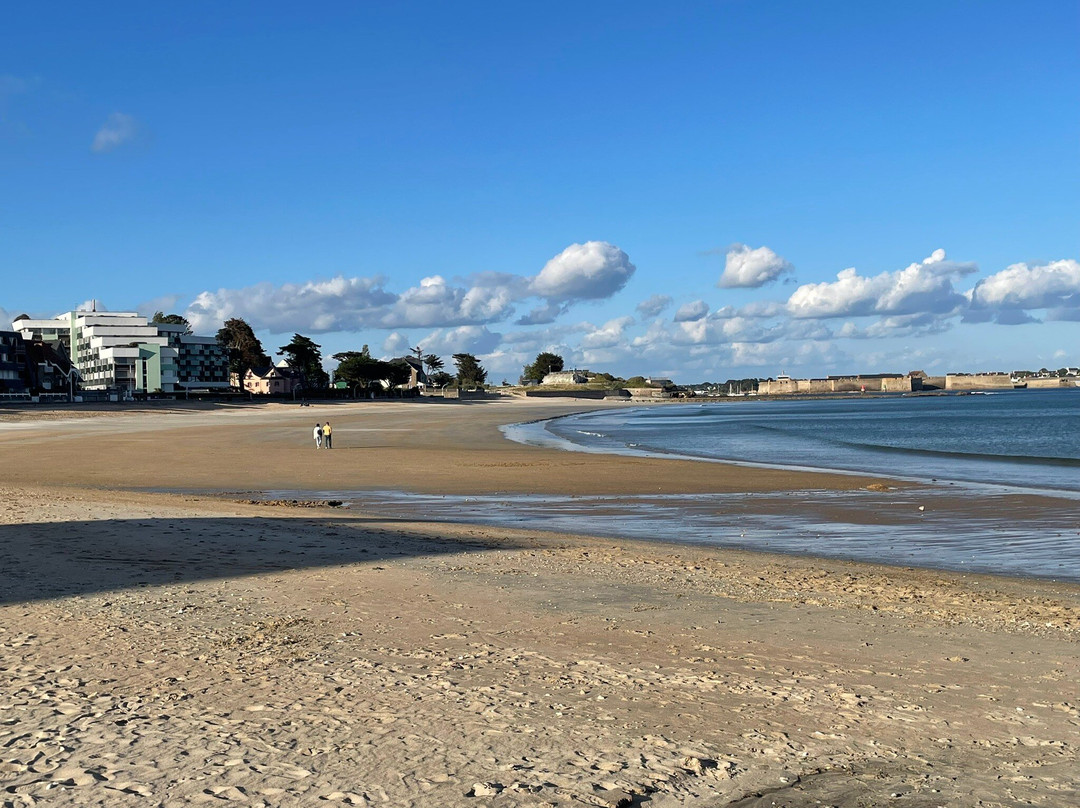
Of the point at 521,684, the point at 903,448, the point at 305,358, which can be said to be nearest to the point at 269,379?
the point at 305,358

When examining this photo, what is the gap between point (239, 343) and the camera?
173125 millimetres

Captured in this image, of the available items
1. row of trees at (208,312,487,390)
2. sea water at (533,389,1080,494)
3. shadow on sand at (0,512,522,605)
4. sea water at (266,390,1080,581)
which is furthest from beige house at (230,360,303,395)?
shadow on sand at (0,512,522,605)

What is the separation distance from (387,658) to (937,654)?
4.44 meters

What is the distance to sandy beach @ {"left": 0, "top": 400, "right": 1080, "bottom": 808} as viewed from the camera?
16.5ft

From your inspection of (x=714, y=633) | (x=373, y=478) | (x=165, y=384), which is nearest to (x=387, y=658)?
(x=714, y=633)

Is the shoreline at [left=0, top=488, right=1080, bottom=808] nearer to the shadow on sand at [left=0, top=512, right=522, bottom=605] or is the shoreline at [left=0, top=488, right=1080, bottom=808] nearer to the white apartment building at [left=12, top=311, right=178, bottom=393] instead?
the shadow on sand at [left=0, top=512, right=522, bottom=605]

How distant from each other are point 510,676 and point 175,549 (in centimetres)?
740

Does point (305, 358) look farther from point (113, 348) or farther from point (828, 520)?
point (828, 520)

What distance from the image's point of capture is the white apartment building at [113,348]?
468 feet

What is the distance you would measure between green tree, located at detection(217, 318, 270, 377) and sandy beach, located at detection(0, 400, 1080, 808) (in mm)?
166126

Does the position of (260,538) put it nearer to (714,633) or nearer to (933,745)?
(714,633)

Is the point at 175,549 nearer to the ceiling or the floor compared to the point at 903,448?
nearer to the ceiling

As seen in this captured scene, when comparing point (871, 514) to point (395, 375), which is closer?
point (871, 514)

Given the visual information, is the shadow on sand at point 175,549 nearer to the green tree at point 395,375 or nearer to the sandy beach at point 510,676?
the sandy beach at point 510,676
